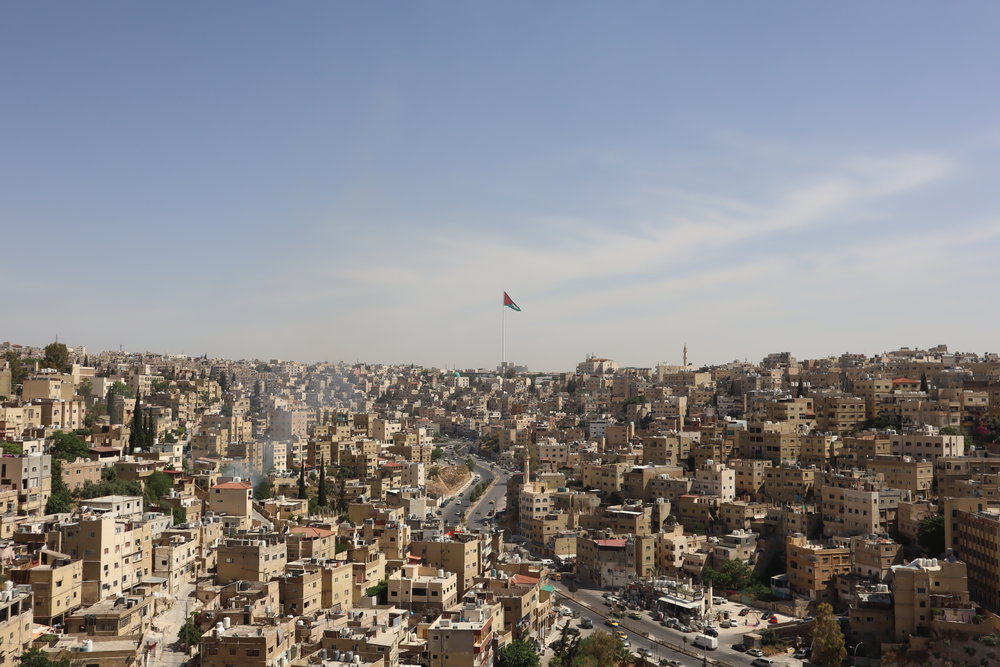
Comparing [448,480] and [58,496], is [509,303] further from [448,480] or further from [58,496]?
[58,496]

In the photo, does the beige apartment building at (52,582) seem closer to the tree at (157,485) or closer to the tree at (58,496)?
the tree at (58,496)

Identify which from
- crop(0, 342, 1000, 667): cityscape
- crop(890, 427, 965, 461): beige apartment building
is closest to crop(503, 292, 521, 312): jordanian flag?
crop(0, 342, 1000, 667): cityscape

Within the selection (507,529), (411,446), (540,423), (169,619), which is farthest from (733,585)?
(540,423)

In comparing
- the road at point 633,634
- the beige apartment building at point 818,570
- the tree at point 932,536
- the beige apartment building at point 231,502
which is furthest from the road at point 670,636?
the beige apartment building at point 231,502

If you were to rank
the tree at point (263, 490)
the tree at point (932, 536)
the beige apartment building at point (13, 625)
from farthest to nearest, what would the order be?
the tree at point (263, 490) → the tree at point (932, 536) → the beige apartment building at point (13, 625)

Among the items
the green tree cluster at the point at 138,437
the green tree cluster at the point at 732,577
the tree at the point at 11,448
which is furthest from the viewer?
the green tree cluster at the point at 138,437

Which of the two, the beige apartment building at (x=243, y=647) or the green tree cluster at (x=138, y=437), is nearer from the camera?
the beige apartment building at (x=243, y=647)

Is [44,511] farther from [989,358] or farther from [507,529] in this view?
[989,358]
